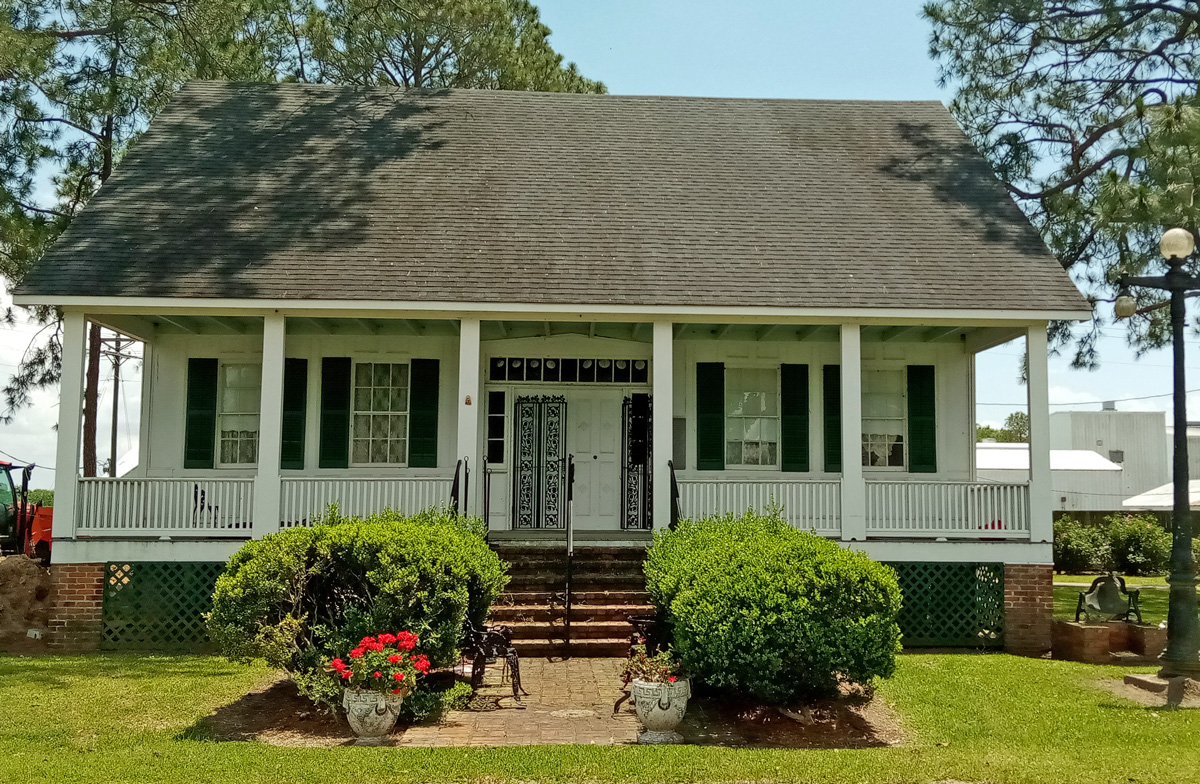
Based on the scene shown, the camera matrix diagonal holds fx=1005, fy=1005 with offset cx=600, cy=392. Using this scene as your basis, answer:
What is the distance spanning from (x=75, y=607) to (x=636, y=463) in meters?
7.31

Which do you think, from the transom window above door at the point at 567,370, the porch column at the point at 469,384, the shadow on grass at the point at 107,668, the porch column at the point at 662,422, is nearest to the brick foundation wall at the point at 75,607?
the shadow on grass at the point at 107,668

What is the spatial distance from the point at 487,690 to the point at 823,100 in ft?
39.5

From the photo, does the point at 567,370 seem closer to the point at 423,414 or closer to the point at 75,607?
the point at 423,414

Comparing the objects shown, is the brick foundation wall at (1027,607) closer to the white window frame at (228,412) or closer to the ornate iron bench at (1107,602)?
the ornate iron bench at (1107,602)

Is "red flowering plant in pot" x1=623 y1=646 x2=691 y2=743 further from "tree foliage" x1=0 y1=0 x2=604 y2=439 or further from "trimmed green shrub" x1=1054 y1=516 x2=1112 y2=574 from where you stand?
"trimmed green shrub" x1=1054 y1=516 x2=1112 y2=574

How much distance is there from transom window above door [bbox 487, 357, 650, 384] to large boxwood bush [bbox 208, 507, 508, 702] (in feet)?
18.9

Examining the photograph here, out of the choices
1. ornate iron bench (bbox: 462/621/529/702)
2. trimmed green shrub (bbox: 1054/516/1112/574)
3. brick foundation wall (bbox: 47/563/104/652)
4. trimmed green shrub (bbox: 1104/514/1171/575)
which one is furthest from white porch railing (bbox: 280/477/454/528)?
trimmed green shrub (bbox: 1104/514/1171/575)

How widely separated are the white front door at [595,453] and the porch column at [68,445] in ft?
20.5

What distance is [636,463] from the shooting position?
14.4 metres

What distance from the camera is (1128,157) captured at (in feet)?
56.0

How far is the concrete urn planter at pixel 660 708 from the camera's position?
7652mm

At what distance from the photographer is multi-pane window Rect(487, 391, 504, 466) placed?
1425 centimetres

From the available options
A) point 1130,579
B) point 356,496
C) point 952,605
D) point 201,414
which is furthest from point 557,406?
point 1130,579

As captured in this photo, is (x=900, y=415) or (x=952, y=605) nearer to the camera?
(x=952, y=605)
